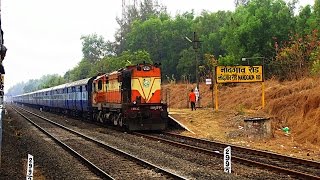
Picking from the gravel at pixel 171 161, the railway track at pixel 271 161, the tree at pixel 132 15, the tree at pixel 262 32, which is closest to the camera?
the railway track at pixel 271 161

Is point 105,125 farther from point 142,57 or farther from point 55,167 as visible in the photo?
point 142,57

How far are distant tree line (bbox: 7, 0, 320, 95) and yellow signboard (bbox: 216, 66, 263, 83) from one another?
334 cm

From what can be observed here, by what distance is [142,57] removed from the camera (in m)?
63.3

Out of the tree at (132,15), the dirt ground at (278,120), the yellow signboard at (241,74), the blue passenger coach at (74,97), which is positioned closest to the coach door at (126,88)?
the dirt ground at (278,120)

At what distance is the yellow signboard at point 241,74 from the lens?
2897 centimetres

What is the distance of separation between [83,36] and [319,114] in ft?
341

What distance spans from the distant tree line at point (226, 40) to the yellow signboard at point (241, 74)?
3.34m

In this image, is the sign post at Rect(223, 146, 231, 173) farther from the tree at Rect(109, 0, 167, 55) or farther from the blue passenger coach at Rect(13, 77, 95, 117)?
the tree at Rect(109, 0, 167, 55)

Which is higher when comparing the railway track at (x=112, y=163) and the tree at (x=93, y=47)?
the tree at (x=93, y=47)

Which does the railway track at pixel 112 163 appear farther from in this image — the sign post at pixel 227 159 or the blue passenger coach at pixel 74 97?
the blue passenger coach at pixel 74 97

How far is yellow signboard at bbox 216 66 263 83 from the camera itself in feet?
95.0

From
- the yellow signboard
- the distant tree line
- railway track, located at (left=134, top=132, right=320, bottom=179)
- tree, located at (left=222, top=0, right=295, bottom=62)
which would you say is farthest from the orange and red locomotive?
tree, located at (left=222, top=0, right=295, bottom=62)

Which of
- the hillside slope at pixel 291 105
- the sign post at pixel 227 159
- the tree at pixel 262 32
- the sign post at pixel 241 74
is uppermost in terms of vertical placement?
the tree at pixel 262 32

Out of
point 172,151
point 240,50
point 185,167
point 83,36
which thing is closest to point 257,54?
point 240,50
